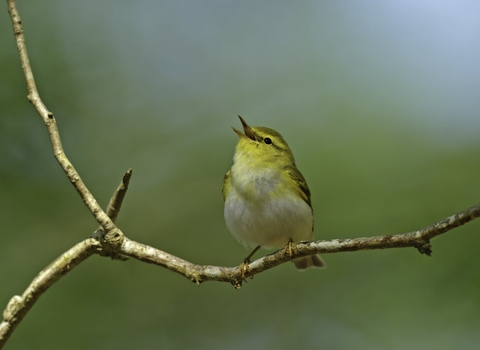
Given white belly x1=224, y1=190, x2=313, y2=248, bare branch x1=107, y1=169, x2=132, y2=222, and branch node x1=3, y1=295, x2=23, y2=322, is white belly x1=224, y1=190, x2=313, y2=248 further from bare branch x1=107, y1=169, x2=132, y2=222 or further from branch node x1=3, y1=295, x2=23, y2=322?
branch node x1=3, y1=295, x2=23, y2=322

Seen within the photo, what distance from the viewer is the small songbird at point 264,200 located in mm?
4516

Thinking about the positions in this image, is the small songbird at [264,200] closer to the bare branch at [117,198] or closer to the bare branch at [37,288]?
the bare branch at [117,198]

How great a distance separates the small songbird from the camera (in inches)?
178

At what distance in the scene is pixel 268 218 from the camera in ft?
14.7

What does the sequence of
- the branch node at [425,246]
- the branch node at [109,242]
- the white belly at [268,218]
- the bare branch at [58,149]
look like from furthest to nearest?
the white belly at [268,218], the branch node at [109,242], the bare branch at [58,149], the branch node at [425,246]

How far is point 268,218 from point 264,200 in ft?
0.49

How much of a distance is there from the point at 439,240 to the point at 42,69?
16.9 feet

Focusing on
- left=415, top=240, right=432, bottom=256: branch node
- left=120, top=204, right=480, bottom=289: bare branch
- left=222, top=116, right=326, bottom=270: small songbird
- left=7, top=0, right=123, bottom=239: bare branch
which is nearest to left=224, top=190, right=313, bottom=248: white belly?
left=222, top=116, right=326, bottom=270: small songbird

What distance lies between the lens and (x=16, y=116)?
6859 millimetres

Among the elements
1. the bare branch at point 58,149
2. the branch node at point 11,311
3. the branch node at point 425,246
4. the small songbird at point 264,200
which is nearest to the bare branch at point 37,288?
the branch node at point 11,311

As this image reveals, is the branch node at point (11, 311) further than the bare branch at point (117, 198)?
No

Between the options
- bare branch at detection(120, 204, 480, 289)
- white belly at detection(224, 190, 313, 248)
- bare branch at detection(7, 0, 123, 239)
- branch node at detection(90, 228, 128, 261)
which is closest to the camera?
bare branch at detection(120, 204, 480, 289)

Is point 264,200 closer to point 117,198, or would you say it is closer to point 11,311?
point 117,198

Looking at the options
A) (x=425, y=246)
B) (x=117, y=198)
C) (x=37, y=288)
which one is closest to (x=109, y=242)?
(x=117, y=198)
